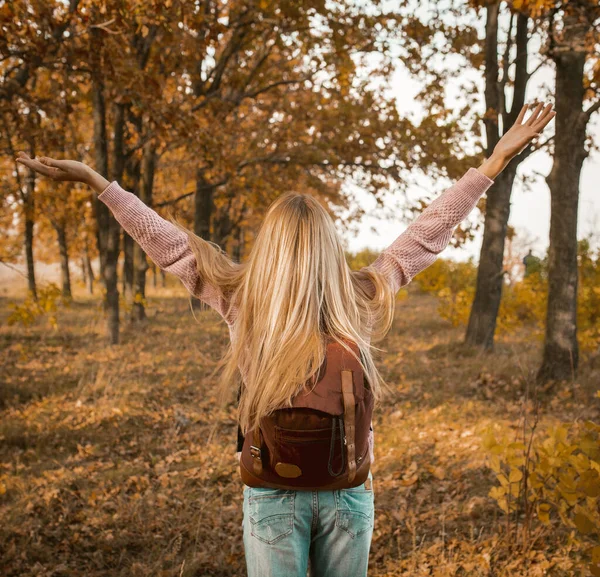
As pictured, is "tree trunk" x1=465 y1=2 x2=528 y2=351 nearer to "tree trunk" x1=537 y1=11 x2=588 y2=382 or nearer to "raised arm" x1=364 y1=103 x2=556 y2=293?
"tree trunk" x1=537 y1=11 x2=588 y2=382

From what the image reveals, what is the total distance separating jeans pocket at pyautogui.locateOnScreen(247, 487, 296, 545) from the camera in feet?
5.60

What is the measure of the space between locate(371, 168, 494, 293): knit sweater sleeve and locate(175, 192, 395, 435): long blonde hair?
0.16 m

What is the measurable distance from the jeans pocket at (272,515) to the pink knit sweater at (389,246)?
0.43 m

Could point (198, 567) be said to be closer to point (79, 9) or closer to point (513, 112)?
point (79, 9)

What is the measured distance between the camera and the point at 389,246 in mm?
2098

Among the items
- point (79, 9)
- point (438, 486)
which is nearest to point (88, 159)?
point (79, 9)

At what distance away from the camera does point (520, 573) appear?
3391mm

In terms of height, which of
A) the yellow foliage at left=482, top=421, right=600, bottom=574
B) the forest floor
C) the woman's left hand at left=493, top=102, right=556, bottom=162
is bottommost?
the forest floor

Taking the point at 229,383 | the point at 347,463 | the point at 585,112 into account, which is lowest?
the point at 347,463

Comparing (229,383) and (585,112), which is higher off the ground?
(585,112)

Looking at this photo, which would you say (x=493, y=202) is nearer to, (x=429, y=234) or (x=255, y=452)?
(x=429, y=234)

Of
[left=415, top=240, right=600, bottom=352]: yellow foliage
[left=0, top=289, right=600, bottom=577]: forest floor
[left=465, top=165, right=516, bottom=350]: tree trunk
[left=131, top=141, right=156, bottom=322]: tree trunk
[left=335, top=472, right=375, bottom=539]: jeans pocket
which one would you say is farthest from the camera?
[left=131, top=141, right=156, bottom=322]: tree trunk

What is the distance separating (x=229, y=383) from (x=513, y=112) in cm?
866

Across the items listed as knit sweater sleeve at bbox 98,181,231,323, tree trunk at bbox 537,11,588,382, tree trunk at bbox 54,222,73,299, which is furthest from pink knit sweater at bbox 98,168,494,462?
tree trunk at bbox 54,222,73,299
